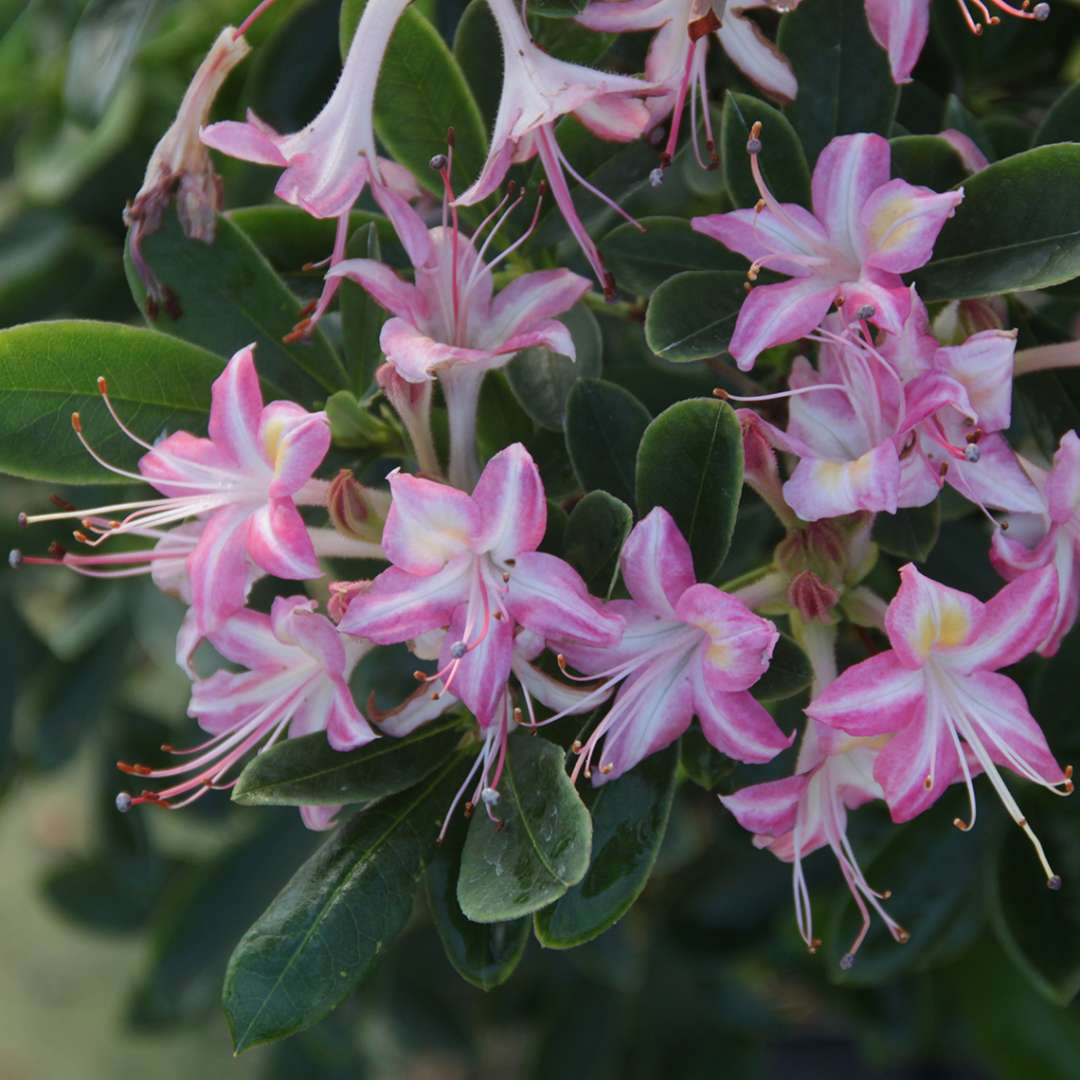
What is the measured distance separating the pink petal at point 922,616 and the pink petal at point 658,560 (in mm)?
91

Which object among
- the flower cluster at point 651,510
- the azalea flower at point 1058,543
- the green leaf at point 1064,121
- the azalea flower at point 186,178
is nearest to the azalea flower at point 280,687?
the flower cluster at point 651,510

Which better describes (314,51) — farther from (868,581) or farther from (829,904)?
(829,904)

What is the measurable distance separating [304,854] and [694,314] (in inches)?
33.4

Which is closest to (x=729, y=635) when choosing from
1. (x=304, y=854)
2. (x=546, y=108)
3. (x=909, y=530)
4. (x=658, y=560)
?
(x=658, y=560)

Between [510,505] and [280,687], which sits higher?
[510,505]

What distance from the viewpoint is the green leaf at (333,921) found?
645 millimetres

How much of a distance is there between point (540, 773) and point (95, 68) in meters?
0.55

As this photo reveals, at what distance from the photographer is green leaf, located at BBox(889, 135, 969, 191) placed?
0.71m

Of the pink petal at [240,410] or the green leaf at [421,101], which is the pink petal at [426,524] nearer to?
the pink petal at [240,410]

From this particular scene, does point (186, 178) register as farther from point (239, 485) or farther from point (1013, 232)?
point (1013, 232)

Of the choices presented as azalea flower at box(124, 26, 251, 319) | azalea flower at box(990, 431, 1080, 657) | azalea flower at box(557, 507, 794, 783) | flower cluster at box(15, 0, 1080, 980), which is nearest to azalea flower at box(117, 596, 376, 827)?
flower cluster at box(15, 0, 1080, 980)

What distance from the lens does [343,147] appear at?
0.67 metres

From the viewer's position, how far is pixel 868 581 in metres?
0.85

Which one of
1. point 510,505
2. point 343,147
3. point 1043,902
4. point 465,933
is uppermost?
point 343,147
